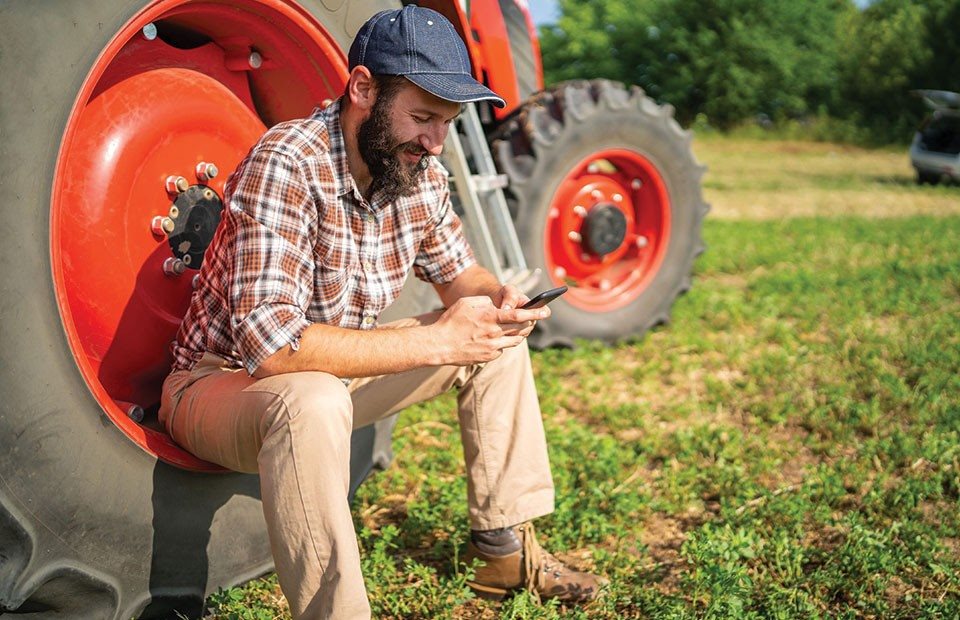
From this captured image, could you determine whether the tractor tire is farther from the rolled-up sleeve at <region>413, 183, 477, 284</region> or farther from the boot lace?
the boot lace

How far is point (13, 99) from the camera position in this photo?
185 centimetres

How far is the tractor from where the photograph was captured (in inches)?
74.6

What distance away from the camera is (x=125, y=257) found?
240 centimetres

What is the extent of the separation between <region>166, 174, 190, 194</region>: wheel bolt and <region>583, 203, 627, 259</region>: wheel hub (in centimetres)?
246

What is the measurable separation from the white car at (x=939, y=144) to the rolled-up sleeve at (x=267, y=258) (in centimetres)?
1171

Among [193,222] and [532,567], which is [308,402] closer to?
[193,222]

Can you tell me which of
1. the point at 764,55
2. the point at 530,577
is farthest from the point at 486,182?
the point at 764,55

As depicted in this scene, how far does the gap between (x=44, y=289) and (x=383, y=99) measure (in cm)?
91

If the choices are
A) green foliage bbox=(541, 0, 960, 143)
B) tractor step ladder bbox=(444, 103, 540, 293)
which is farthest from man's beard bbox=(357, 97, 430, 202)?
green foliage bbox=(541, 0, 960, 143)

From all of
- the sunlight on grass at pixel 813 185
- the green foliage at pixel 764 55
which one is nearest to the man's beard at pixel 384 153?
the sunlight on grass at pixel 813 185

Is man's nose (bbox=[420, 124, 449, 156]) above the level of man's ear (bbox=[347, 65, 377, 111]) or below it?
below

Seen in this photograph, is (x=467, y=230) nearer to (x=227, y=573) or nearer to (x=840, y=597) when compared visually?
(x=227, y=573)

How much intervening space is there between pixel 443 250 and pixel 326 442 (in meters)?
0.86

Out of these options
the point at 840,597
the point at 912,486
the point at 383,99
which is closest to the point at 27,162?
the point at 383,99
